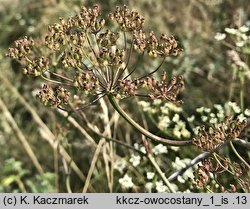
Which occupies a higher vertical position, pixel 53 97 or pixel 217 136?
pixel 53 97

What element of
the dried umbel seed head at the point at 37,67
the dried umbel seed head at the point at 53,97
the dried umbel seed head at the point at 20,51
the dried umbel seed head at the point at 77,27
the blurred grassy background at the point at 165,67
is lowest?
the dried umbel seed head at the point at 53,97

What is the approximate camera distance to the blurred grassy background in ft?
12.2

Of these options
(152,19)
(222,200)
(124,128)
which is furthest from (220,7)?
(222,200)

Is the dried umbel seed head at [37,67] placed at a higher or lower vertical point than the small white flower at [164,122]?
lower

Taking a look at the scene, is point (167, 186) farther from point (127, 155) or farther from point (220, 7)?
point (220, 7)

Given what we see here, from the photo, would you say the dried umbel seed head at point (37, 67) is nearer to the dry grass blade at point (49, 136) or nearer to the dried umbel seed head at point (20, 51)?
the dried umbel seed head at point (20, 51)

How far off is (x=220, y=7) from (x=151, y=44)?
2.31 metres

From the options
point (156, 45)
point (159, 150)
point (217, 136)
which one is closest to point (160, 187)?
point (159, 150)

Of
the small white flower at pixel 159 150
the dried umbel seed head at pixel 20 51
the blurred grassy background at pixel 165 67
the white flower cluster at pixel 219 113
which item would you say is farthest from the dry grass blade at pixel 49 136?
the dried umbel seed head at pixel 20 51

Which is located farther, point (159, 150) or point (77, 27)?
point (159, 150)

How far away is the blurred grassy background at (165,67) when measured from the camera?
12.2 ft

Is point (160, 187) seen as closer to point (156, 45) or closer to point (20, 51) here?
point (156, 45)

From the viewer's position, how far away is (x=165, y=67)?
4.13 m

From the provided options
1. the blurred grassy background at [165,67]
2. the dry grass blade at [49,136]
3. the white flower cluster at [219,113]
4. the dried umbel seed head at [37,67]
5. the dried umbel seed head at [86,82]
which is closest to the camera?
the dried umbel seed head at [86,82]
